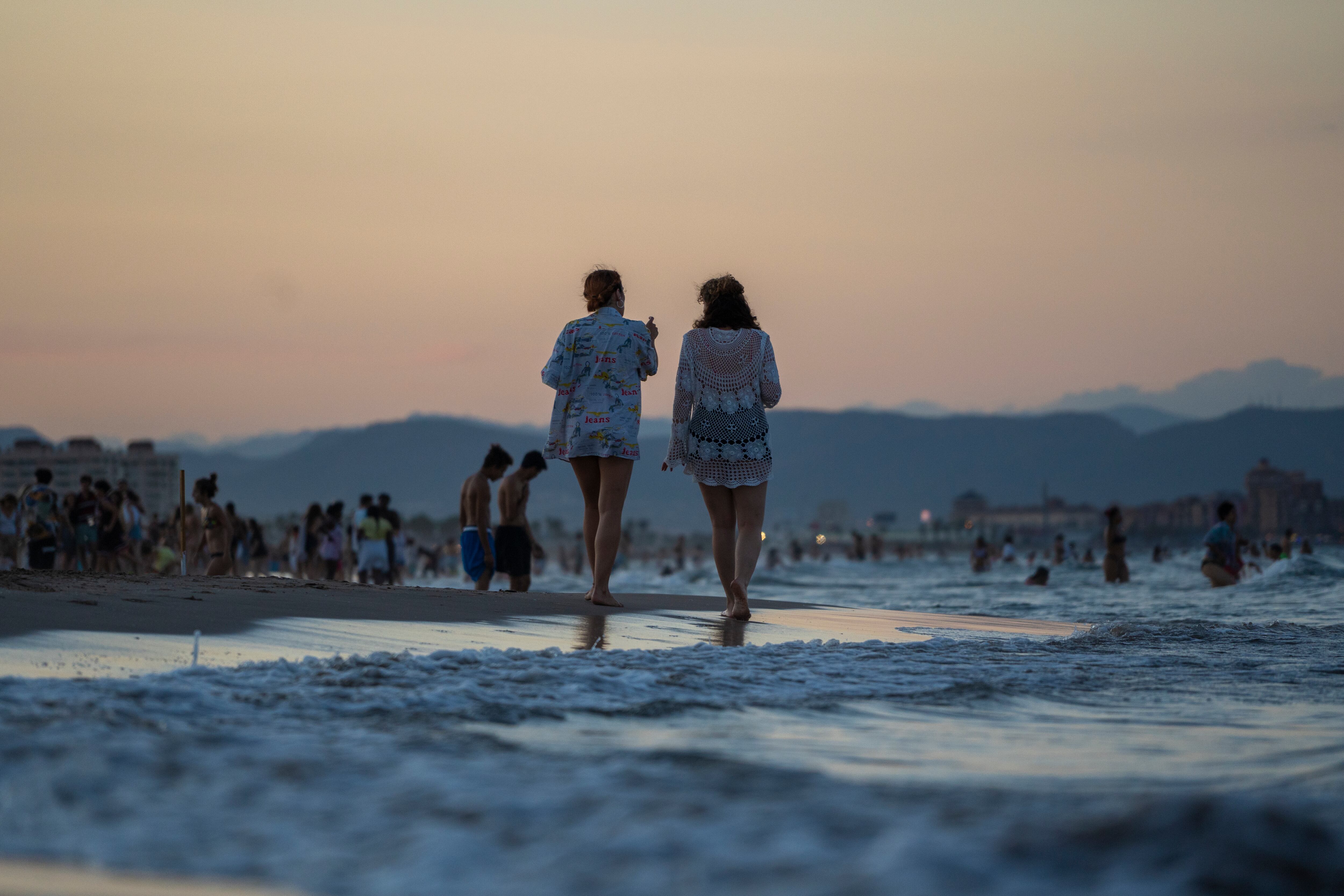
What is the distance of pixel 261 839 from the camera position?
2154 millimetres

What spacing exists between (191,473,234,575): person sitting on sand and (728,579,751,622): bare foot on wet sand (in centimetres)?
980

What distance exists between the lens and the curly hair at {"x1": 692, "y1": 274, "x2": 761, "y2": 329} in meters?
7.32

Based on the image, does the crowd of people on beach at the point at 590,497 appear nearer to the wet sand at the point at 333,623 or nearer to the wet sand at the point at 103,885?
the wet sand at the point at 333,623

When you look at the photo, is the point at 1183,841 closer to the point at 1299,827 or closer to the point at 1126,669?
the point at 1299,827

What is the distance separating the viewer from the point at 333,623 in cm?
591

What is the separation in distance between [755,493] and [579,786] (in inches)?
185

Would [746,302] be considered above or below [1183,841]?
above

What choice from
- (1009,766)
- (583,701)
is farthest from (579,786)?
(583,701)

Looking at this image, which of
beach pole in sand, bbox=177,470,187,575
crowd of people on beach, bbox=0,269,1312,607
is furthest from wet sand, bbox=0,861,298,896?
beach pole in sand, bbox=177,470,187,575

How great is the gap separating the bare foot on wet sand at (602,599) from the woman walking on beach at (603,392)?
0.43 m

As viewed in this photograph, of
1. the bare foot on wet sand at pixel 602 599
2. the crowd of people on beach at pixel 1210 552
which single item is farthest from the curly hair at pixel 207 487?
the crowd of people on beach at pixel 1210 552

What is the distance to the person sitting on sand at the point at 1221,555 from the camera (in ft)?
62.6

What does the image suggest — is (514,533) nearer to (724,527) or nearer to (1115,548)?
(724,527)

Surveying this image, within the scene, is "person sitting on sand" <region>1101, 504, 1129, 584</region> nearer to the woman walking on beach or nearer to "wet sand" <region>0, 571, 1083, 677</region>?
"wet sand" <region>0, 571, 1083, 677</region>
